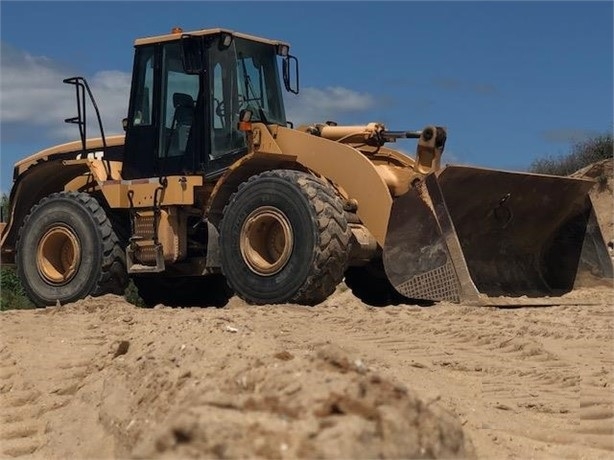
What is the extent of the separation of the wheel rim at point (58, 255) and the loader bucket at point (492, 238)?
358cm

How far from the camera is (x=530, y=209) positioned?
9.58 metres

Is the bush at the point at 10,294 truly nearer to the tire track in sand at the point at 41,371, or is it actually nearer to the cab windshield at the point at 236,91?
the cab windshield at the point at 236,91

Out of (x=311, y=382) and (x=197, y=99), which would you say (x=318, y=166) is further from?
(x=311, y=382)

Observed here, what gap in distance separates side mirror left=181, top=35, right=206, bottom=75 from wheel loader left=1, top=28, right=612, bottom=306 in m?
0.01

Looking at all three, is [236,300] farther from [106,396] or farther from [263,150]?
[106,396]

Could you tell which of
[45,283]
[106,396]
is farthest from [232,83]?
[106,396]

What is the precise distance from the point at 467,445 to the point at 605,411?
1553 millimetres

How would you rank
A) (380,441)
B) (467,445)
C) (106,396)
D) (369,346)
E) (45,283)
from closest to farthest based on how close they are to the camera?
(380,441) < (467,445) < (106,396) < (369,346) < (45,283)

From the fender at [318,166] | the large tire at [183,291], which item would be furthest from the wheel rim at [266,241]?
the large tire at [183,291]

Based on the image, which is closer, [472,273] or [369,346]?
[369,346]

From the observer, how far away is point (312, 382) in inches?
126

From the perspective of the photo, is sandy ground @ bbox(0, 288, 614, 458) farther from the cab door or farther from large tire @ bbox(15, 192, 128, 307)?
the cab door

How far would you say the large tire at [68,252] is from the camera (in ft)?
32.5

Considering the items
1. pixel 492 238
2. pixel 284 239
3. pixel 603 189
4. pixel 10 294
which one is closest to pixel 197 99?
pixel 284 239
